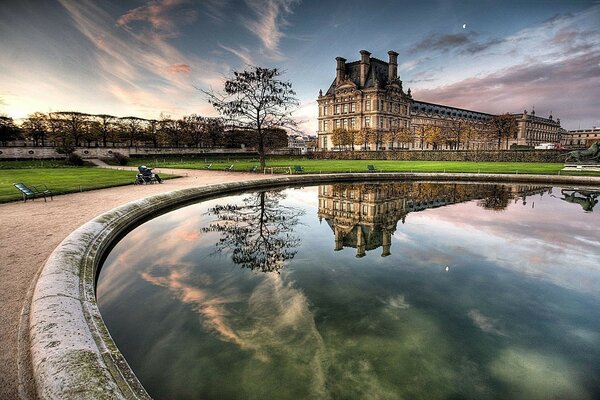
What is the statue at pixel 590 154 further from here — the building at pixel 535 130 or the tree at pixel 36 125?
the building at pixel 535 130

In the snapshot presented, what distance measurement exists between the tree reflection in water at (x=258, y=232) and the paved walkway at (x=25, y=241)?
3522mm

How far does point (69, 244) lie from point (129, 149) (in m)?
50.3

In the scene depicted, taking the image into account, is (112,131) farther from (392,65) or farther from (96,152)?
(392,65)

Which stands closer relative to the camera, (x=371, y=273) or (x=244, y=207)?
(x=371, y=273)

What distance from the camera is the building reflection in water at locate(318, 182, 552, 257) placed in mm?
8836

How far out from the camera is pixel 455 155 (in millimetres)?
42531

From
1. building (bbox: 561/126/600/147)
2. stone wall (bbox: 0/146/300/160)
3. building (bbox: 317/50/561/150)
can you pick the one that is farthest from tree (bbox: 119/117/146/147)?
building (bbox: 561/126/600/147)

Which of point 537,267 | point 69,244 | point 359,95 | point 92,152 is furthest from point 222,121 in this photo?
point 359,95

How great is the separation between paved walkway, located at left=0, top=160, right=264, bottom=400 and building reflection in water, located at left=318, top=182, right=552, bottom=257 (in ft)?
19.6

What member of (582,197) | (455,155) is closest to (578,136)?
(455,155)

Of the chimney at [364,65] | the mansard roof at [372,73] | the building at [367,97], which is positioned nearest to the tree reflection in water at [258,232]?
the building at [367,97]

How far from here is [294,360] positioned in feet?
12.4

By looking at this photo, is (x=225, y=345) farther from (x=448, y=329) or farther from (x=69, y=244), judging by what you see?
(x=69, y=244)

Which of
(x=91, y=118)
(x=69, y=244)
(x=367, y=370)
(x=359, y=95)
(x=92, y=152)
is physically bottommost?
(x=367, y=370)
